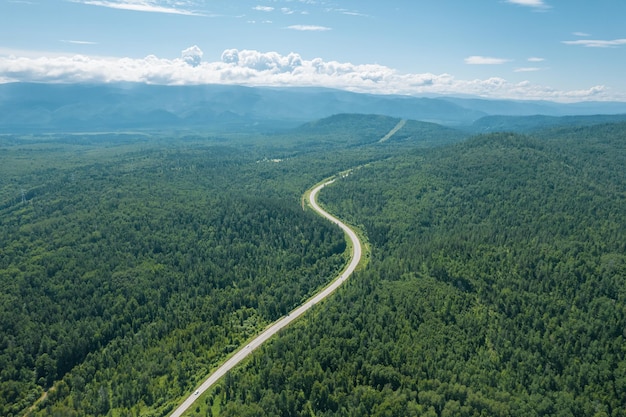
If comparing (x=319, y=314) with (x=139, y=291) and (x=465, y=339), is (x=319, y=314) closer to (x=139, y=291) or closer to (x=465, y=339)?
(x=465, y=339)

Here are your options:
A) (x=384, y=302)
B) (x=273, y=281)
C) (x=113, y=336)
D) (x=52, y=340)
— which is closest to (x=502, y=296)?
(x=384, y=302)

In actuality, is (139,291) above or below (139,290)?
below

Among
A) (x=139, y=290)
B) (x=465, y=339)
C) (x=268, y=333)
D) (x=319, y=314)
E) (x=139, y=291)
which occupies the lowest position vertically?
(x=268, y=333)

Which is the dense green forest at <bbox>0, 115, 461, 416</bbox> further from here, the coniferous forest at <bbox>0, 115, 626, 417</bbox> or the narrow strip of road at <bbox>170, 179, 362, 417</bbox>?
the narrow strip of road at <bbox>170, 179, 362, 417</bbox>

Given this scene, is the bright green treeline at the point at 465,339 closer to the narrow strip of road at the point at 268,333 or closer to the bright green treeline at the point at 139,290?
the narrow strip of road at the point at 268,333

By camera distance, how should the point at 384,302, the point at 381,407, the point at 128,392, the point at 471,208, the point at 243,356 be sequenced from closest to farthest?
the point at 381,407 → the point at 128,392 → the point at 243,356 → the point at 384,302 → the point at 471,208

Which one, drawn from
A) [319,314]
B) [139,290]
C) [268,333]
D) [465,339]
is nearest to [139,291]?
[139,290]

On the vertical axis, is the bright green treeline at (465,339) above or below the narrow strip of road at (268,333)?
above

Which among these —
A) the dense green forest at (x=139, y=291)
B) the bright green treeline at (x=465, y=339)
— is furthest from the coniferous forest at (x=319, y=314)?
the dense green forest at (x=139, y=291)

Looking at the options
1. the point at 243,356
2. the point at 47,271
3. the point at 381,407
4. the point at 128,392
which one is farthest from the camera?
the point at 47,271

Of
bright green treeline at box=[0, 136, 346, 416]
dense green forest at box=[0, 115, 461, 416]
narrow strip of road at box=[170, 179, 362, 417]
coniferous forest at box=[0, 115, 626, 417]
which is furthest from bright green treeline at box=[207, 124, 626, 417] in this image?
bright green treeline at box=[0, 136, 346, 416]

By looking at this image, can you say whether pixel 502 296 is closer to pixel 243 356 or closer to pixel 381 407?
pixel 381 407
